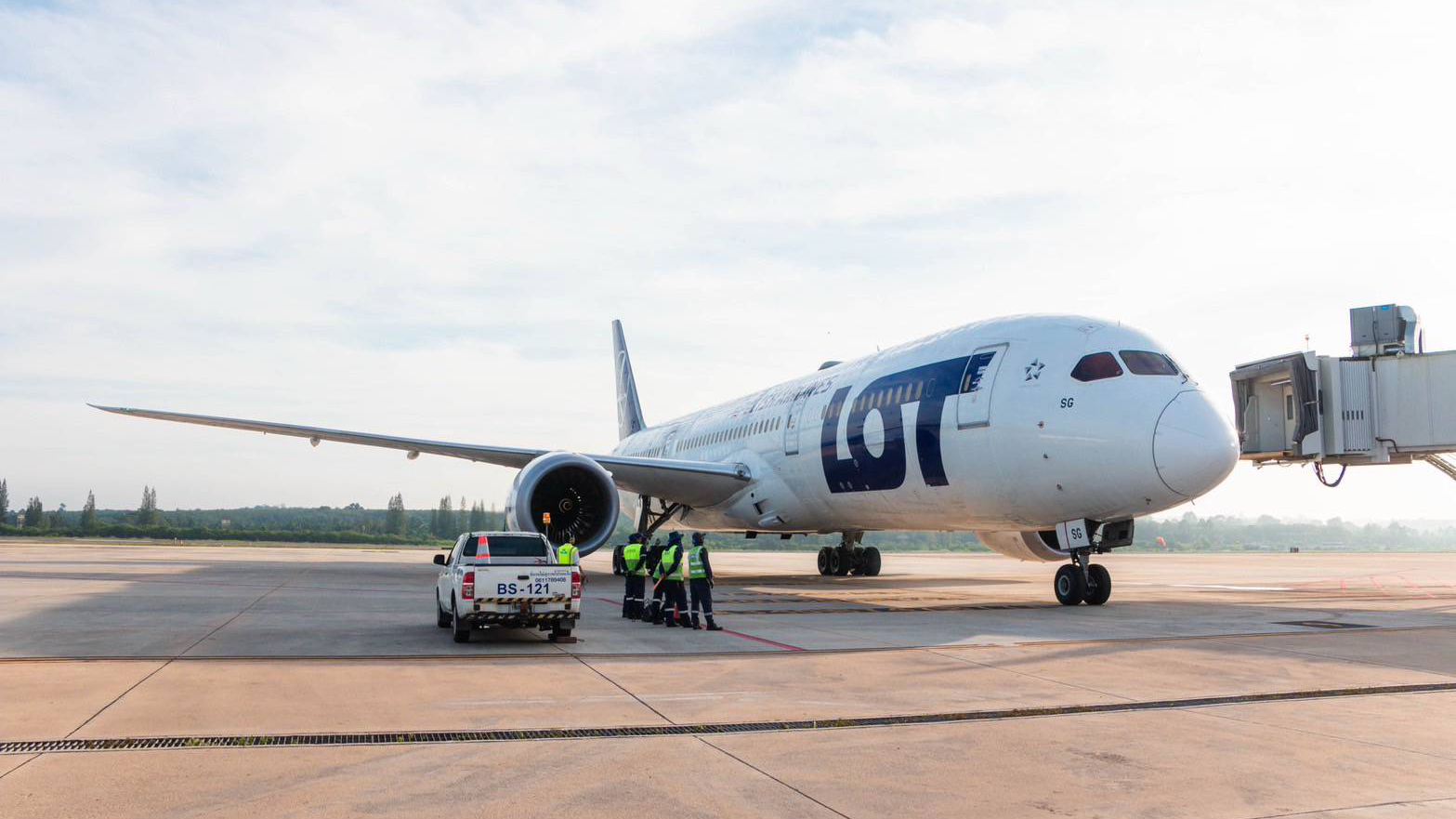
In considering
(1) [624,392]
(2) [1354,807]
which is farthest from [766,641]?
(1) [624,392]

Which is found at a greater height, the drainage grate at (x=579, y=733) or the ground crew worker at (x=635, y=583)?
the ground crew worker at (x=635, y=583)

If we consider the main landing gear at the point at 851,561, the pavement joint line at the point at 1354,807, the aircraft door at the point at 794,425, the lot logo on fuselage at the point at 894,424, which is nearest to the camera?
the pavement joint line at the point at 1354,807

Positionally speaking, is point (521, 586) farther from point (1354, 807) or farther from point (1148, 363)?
point (1148, 363)

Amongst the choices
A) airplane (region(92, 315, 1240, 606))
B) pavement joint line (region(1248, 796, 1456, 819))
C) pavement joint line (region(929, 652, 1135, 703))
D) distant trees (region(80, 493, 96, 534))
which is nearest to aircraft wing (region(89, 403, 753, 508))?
airplane (region(92, 315, 1240, 606))

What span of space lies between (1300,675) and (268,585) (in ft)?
59.0

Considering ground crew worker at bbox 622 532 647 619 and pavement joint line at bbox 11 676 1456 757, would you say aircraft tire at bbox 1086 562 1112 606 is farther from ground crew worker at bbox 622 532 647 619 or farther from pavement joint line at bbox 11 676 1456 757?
pavement joint line at bbox 11 676 1456 757

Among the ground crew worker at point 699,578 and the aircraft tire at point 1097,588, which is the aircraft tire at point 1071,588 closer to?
the aircraft tire at point 1097,588

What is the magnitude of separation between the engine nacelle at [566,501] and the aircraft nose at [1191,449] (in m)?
9.92

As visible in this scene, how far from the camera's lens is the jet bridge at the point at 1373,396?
2030 centimetres

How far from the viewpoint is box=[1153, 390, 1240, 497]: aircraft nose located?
14.4 metres

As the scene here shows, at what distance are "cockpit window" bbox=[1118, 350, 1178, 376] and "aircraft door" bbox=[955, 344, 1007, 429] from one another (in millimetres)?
1956

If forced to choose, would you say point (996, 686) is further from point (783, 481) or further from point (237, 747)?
point (783, 481)

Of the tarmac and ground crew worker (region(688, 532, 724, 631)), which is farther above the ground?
ground crew worker (region(688, 532, 724, 631))

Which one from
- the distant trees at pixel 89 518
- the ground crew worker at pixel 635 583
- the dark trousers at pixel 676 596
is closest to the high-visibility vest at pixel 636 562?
the ground crew worker at pixel 635 583
